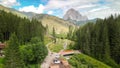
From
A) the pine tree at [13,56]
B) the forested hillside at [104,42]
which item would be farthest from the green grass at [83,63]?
the pine tree at [13,56]

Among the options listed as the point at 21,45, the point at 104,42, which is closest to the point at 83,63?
the point at 104,42

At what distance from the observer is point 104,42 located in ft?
367

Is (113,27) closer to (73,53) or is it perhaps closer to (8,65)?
(73,53)

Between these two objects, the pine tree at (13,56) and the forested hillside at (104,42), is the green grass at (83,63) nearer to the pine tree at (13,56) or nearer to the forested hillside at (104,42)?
the forested hillside at (104,42)

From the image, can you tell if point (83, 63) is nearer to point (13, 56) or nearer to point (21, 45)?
point (21, 45)

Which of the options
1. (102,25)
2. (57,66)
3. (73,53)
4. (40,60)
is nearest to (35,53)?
(40,60)

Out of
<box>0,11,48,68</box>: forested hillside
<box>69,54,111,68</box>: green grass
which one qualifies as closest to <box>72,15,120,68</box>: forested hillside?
<box>69,54,111,68</box>: green grass

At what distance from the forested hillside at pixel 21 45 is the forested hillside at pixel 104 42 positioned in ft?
84.8

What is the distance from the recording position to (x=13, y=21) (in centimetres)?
11806

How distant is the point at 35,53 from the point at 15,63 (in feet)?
73.5

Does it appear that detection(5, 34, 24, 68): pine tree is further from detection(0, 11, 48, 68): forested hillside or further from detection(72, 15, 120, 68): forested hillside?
detection(72, 15, 120, 68): forested hillside

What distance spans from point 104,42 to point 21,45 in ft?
142

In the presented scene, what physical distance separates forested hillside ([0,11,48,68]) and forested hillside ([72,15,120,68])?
25.8 meters

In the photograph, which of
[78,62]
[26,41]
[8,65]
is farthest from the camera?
[26,41]
